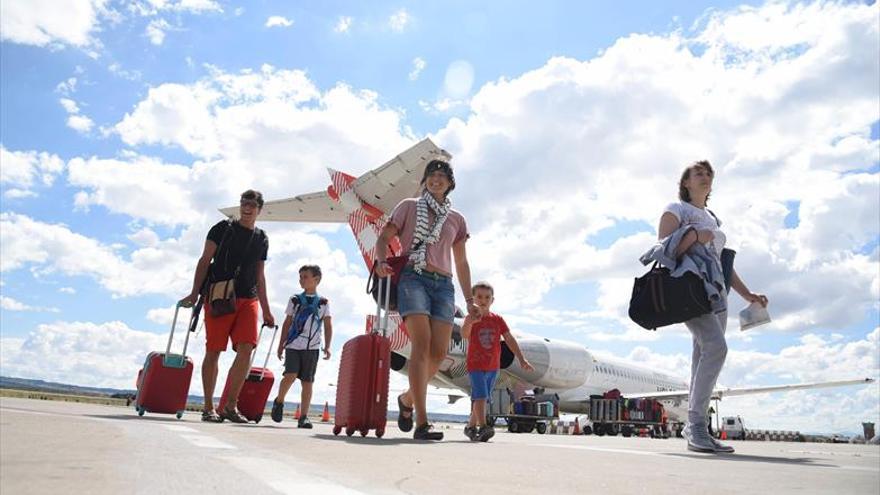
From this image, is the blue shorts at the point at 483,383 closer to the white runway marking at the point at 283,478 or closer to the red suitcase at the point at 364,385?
the red suitcase at the point at 364,385

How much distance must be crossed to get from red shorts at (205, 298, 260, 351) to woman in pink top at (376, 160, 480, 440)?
1848 mm

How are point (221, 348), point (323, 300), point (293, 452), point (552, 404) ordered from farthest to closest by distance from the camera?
1. point (552, 404)
2. point (323, 300)
3. point (221, 348)
4. point (293, 452)

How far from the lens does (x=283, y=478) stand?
5.09 feet

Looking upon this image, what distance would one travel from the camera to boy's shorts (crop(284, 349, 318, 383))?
712 cm

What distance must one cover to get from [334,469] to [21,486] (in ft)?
2.92

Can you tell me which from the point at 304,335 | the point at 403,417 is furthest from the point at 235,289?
the point at 403,417

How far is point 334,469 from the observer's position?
194 centimetres

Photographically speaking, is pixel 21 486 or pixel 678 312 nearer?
pixel 21 486

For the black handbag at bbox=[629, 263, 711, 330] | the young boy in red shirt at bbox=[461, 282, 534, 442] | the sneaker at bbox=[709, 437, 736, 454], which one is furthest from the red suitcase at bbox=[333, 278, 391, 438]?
the sneaker at bbox=[709, 437, 736, 454]

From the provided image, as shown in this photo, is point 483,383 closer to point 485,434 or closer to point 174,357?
point 485,434

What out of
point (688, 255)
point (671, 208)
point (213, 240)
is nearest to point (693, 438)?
point (688, 255)

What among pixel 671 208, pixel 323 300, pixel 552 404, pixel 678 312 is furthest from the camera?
pixel 552 404

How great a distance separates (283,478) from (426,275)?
3.23 metres

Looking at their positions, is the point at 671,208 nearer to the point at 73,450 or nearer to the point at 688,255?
the point at 688,255
